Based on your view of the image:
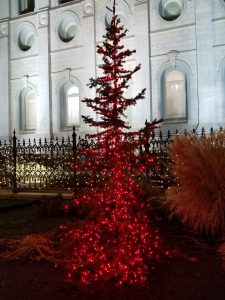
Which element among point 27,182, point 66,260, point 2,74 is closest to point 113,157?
point 66,260

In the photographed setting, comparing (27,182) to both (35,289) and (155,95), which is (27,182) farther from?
(35,289)

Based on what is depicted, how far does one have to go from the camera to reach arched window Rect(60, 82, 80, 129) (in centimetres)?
2741

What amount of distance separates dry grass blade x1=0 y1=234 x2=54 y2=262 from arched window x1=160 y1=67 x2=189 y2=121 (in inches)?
667

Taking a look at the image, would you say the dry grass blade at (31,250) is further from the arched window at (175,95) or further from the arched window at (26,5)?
the arched window at (26,5)

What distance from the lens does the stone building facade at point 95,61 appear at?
74.1 feet

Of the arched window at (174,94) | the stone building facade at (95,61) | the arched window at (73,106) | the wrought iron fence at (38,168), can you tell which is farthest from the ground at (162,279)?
the arched window at (73,106)

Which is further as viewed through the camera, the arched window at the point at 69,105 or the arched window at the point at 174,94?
the arched window at the point at 69,105

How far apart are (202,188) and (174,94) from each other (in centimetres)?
1698

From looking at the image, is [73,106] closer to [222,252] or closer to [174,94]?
[174,94]

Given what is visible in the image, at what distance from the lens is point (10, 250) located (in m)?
7.73

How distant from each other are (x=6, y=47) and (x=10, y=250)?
80.5 ft

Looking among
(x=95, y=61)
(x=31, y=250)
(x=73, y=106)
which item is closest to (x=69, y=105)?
(x=73, y=106)

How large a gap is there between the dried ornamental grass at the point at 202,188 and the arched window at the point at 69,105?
19450mm

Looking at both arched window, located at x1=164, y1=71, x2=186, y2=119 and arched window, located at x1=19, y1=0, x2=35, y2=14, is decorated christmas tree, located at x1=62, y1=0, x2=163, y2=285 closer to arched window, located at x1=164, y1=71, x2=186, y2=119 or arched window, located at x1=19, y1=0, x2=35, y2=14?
arched window, located at x1=164, y1=71, x2=186, y2=119
